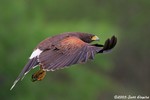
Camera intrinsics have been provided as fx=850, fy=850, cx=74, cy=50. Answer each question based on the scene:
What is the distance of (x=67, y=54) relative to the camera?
11266 millimetres

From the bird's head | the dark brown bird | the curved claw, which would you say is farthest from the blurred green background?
the curved claw

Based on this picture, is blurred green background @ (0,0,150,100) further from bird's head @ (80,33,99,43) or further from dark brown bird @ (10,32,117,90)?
dark brown bird @ (10,32,117,90)

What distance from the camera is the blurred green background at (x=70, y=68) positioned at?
66.0 ft

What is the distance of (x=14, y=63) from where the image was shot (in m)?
20.1

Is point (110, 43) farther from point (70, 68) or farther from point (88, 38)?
point (70, 68)

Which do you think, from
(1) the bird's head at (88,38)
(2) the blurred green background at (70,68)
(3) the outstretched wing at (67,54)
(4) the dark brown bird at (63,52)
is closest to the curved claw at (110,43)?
(4) the dark brown bird at (63,52)

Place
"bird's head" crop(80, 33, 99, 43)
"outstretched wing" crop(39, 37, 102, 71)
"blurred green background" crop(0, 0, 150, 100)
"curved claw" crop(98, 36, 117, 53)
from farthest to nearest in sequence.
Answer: "blurred green background" crop(0, 0, 150, 100), "bird's head" crop(80, 33, 99, 43), "outstretched wing" crop(39, 37, 102, 71), "curved claw" crop(98, 36, 117, 53)

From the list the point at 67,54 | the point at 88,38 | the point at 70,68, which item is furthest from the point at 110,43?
the point at 70,68

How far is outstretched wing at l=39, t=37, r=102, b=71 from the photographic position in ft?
36.0

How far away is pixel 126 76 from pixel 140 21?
2.42 m

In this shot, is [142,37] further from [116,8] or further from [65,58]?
[65,58]

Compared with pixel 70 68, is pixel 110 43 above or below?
above

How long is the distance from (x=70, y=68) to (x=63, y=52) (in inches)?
387

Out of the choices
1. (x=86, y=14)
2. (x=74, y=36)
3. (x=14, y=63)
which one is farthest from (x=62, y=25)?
(x=74, y=36)
